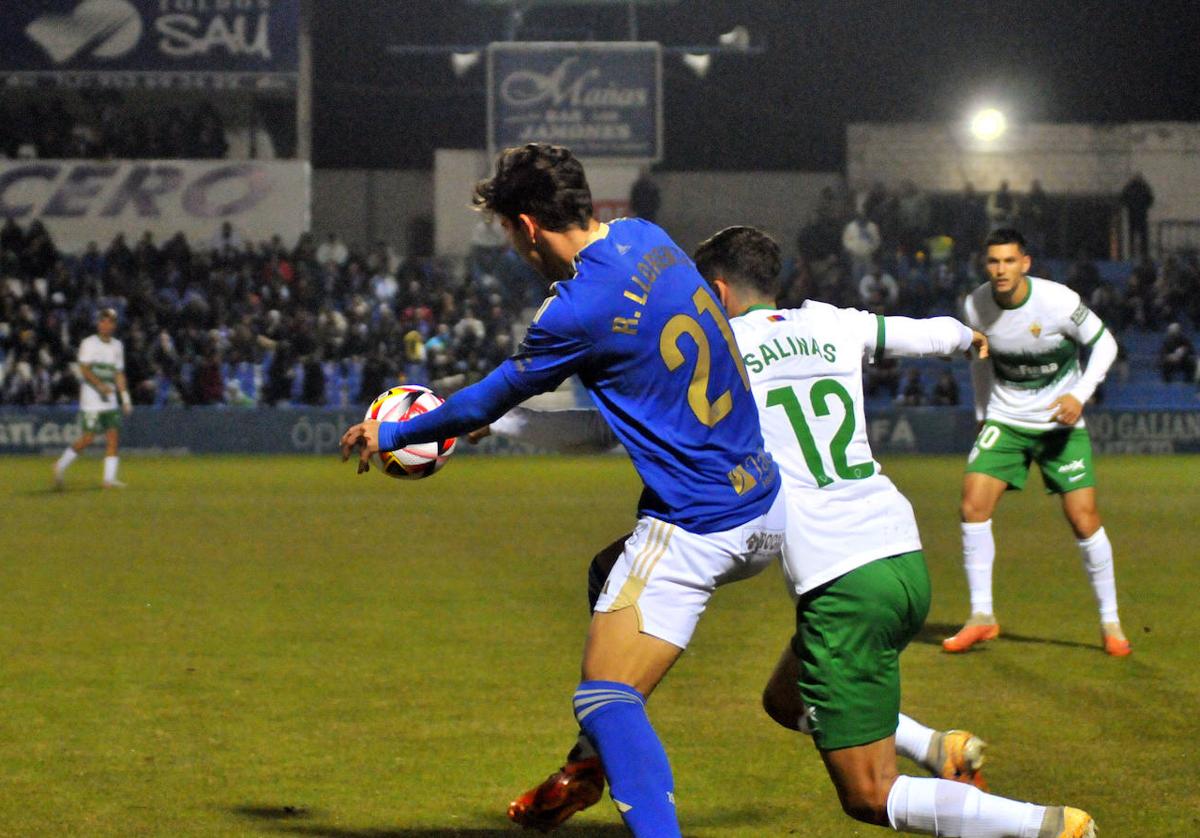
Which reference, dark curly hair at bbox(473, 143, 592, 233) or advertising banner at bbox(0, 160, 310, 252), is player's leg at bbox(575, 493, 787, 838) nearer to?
dark curly hair at bbox(473, 143, 592, 233)

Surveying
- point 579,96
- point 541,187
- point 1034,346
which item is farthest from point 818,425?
point 579,96

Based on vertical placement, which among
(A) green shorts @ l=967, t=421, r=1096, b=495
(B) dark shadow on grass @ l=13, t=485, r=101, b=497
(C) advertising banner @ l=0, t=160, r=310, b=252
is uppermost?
(C) advertising banner @ l=0, t=160, r=310, b=252

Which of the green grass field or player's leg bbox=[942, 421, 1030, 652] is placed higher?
player's leg bbox=[942, 421, 1030, 652]

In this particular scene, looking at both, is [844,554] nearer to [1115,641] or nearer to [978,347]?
[978,347]

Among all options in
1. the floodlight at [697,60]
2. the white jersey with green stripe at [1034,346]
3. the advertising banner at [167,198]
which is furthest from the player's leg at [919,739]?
the advertising banner at [167,198]

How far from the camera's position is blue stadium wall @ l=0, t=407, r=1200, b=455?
96.3ft

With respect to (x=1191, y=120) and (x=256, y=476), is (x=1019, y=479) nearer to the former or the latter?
(x=256, y=476)

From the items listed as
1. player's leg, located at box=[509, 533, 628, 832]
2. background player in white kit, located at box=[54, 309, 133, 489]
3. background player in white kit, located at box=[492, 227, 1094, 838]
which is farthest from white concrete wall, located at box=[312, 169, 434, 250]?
player's leg, located at box=[509, 533, 628, 832]

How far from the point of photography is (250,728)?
7129mm

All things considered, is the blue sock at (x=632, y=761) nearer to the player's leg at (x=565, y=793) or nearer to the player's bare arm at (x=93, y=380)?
the player's leg at (x=565, y=793)

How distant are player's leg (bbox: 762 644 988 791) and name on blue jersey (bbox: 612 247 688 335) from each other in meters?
1.23

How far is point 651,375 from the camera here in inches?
171

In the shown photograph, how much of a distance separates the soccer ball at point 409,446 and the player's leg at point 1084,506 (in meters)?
5.02

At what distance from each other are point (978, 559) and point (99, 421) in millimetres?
14937
